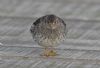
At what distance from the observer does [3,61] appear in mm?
10398

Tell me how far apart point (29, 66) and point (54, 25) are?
1.05 meters

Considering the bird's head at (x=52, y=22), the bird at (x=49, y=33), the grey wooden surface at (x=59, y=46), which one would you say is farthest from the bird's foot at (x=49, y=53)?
the bird's head at (x=52, y=22)

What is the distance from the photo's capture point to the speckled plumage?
35.1 feet

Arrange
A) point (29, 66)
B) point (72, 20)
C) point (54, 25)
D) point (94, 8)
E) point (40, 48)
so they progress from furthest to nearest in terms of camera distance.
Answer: point (94, 8) → point (72, 20) → point (40, 48) → point (54, 25) → point (29, 66)

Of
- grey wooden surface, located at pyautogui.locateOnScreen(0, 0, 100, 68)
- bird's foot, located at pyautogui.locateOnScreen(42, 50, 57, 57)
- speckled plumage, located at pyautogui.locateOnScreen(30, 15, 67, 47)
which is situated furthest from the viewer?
bird's foot, located at pyautogui.locateOnScreen(42, 50, 57, 57)

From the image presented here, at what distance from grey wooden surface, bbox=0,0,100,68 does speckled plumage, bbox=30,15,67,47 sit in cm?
28

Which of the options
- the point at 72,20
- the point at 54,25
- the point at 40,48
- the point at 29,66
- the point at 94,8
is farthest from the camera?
the point at 94,8

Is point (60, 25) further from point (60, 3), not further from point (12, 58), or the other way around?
point (60, 3)

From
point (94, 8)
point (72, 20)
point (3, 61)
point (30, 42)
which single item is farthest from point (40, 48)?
point (94, 8)

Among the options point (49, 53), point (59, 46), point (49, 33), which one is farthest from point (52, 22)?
point (59, 46)

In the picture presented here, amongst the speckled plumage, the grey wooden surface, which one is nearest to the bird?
the speckled plumage

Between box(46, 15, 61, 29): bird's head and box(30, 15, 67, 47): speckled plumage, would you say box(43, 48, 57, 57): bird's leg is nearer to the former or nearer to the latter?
box(30, 15, 67, 47): speckled plumage

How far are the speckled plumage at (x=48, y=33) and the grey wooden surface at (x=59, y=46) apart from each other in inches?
11.1

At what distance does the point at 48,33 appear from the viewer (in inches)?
423
